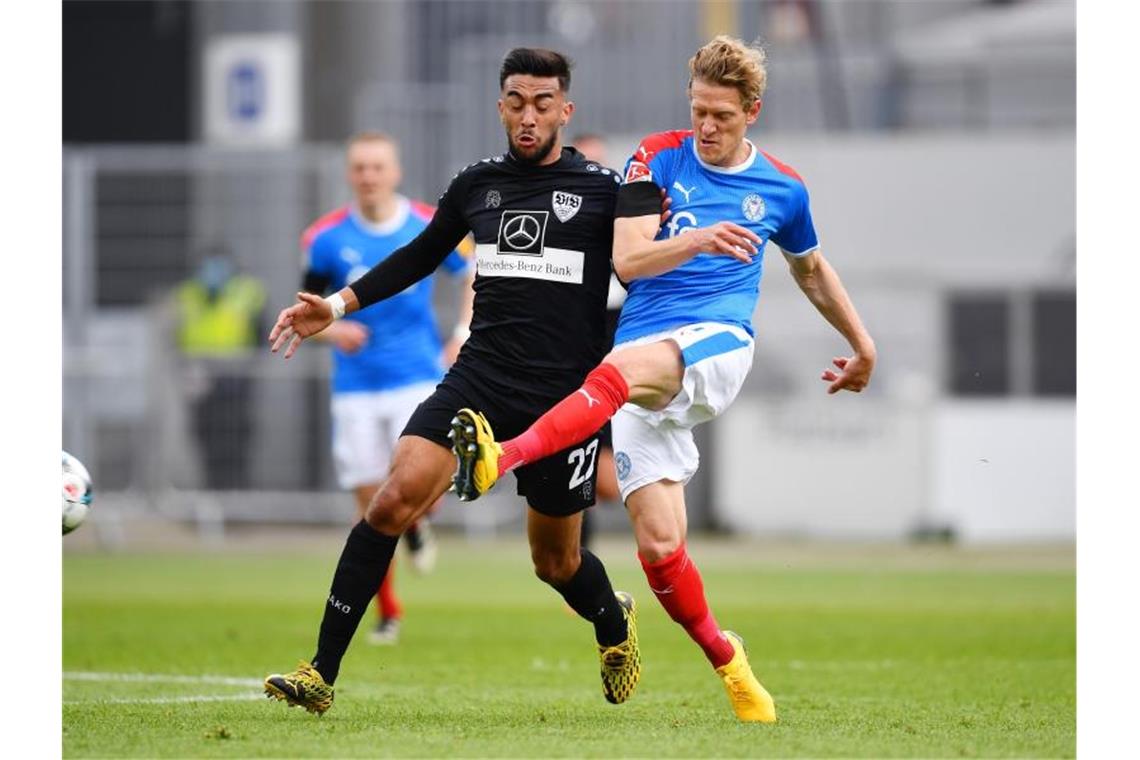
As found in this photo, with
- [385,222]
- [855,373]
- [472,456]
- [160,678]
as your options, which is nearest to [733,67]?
[855,373]

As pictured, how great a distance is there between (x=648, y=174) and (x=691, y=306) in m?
0.52

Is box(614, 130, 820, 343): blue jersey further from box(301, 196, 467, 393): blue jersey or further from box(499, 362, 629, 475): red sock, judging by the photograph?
box(301, 196, 467, 393): blue jersey

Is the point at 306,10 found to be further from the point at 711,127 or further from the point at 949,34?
the point at 711,127

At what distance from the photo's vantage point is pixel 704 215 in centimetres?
767

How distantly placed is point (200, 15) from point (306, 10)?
1294mm

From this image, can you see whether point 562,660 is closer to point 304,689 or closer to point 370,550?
point 370,550

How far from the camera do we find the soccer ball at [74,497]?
8.23 m

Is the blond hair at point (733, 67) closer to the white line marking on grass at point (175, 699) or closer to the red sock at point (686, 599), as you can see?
the red sock at point (686, 599)

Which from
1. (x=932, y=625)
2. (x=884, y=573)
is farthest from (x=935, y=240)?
(x=932, y=625)

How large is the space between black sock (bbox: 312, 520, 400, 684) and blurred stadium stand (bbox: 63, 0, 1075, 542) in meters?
12.1

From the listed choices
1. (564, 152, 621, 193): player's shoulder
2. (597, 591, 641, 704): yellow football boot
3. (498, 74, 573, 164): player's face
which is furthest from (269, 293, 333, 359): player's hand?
(597, 591, 641, 704): yellow football boot

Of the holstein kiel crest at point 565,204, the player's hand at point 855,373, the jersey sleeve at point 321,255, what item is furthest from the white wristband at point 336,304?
the jersey sleeve at point 321,255

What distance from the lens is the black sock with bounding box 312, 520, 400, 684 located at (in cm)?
759

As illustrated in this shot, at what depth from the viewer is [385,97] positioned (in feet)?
73.0
